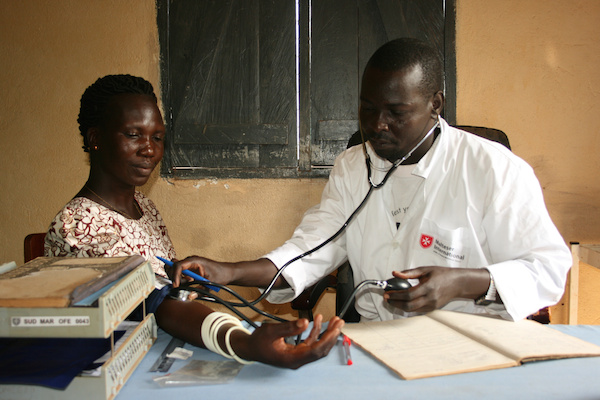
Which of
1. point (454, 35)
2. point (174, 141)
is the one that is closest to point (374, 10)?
point (454, 35)

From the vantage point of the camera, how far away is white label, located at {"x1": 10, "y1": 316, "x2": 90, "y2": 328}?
2.24 ft

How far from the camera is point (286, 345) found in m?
0.82

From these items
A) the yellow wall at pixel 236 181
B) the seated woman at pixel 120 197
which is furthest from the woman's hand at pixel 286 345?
the yellow wall at pixel 236 181

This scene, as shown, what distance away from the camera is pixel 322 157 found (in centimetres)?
228

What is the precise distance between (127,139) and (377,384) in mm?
986

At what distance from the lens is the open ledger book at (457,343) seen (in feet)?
2.70

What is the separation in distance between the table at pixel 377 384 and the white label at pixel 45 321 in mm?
161

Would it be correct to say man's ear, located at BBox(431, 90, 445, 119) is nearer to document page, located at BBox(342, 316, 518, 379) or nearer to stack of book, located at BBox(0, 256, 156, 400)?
document page, located at BBox(342, 316, 518, 379)

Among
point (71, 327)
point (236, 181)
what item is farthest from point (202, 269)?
point (236, 181)

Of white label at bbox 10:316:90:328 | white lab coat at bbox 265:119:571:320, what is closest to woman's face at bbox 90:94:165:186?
white lab coat at bbox 265:119:571:320

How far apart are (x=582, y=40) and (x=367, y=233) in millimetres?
1578

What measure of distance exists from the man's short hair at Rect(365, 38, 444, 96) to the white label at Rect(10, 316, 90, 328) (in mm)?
991

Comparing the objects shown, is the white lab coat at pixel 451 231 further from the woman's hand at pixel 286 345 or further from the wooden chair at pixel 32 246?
the wooden chair at pixel 32 246

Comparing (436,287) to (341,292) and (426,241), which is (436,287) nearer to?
(426,241)
